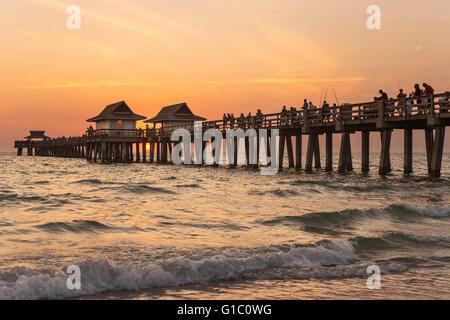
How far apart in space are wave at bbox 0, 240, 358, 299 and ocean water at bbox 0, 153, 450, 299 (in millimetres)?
14

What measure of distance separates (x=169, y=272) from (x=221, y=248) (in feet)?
5.94

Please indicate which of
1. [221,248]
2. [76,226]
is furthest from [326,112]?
[221,248]

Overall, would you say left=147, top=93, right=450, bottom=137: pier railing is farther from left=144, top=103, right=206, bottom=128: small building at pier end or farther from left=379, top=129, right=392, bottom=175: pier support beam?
left=144, top=103, right=206, bottom=128: small building at pier end

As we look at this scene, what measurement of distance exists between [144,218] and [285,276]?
5.81m

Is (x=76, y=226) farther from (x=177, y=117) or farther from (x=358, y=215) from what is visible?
(x=177, y=117)

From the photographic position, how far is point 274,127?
3169 centimetres

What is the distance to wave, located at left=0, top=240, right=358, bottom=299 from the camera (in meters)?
5.56

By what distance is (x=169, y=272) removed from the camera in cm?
624

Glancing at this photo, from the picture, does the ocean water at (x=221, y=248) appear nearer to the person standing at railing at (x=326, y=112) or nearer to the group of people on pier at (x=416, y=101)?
the group of people on pier at (x=416, y=101)

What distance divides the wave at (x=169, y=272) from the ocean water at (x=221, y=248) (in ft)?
0.04

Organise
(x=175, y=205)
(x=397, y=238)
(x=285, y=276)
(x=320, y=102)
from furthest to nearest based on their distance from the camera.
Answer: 1. (x=320, y=102)
2. (x=175, y=205)
3. (x=397, y=238)
4. (x=285, y=276)

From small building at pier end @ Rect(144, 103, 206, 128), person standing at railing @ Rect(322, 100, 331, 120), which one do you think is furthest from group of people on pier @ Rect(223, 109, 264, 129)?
small building at pier end @ Rect(144, 103, 206, 128)
